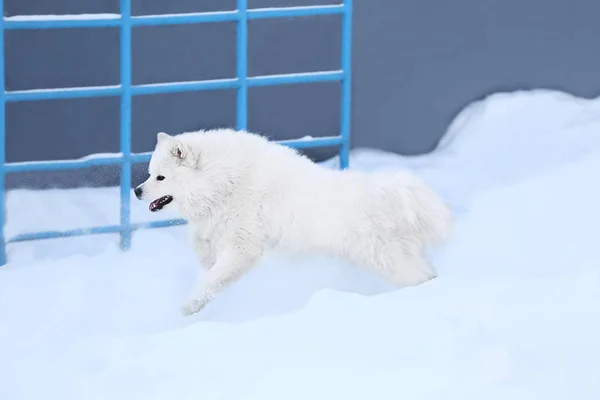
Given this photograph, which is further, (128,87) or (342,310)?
(128,87)

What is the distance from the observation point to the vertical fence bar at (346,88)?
6.50 metres

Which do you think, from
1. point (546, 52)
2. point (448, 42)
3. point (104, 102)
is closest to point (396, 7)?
point (448, 42)

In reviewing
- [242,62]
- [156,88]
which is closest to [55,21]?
[156,88]

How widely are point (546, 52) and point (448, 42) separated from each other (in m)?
0.62

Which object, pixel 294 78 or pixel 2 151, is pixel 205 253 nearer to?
pixel 2 151

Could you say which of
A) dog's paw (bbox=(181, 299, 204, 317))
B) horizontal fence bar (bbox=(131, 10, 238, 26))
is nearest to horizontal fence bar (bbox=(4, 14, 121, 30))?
horizontal fence bar (bbox=(131, 10, 238, 26))

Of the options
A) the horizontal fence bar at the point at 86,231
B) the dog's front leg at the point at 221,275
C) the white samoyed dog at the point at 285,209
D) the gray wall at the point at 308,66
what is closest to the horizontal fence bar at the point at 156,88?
the gray wall at the point at 308,66

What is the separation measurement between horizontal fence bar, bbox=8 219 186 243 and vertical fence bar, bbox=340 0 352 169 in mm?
870

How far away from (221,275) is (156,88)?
3.82 feet

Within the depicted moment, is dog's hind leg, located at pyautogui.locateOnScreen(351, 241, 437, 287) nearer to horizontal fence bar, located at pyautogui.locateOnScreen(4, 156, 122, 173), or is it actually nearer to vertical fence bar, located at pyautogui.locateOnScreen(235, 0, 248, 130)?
vertical fence bar, located at pyautogui.locateOnScreen(235, 0, 248, 130)

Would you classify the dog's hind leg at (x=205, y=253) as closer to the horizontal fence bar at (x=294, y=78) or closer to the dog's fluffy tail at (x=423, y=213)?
the dog's fluffy tail at (x=423, y=213)

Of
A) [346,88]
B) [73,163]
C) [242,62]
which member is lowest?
[73,163]

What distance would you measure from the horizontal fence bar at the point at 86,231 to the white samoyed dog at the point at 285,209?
708 mm

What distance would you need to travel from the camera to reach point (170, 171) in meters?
5.39
